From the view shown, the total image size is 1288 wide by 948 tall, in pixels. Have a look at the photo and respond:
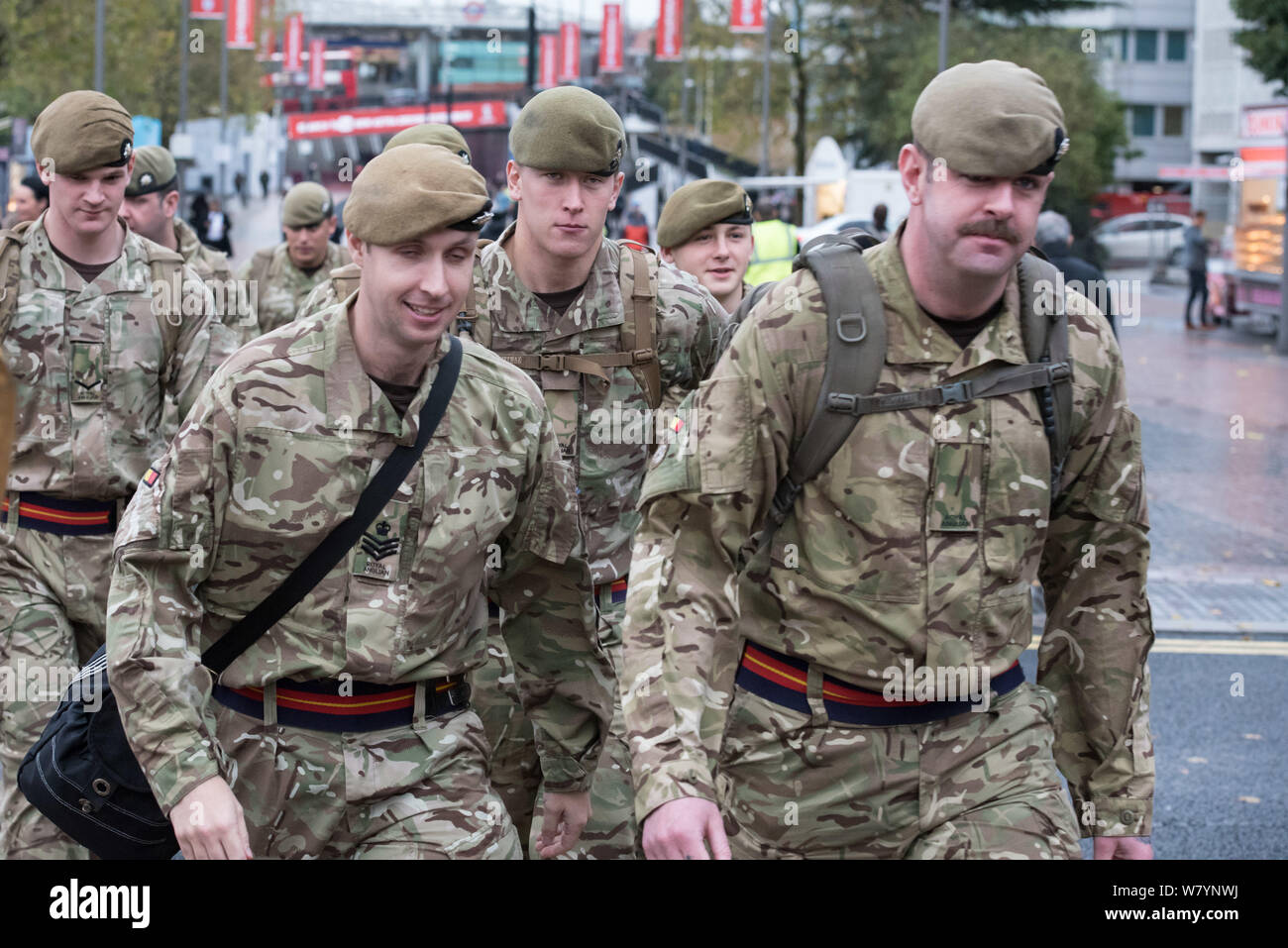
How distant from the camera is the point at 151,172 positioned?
30.9 feet

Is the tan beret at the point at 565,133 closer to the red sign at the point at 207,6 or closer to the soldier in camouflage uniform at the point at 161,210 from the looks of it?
the soldier in camouflage uniform at the point at 161,210

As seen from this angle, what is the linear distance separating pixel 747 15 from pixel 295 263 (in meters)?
32.9

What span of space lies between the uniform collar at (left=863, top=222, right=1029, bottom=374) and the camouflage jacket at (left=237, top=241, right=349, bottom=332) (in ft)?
27.3

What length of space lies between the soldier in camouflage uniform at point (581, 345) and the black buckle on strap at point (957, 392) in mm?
2000

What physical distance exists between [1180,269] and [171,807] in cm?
4889

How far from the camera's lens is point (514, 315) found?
539 centimetres

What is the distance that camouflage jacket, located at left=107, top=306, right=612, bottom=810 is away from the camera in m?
3.39

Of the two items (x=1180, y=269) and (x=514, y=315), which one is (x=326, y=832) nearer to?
(x=514, y=315)

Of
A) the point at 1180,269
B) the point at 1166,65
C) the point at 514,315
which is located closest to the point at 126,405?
the point at 514,315

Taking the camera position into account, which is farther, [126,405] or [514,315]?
[126,405]

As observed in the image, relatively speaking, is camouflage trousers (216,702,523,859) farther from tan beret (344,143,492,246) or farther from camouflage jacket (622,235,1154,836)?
tan beret (344,143,492,246)

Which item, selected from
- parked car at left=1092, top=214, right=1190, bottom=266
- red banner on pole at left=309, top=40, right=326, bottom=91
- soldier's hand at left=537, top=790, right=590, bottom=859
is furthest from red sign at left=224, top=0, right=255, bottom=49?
soldier's hand at left=537, top=790, right=590, bottom=859

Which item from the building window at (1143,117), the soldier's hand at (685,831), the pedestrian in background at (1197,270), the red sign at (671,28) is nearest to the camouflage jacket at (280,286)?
the soldier's hand at (685,831)

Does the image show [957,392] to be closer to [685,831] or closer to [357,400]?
[685,831]
